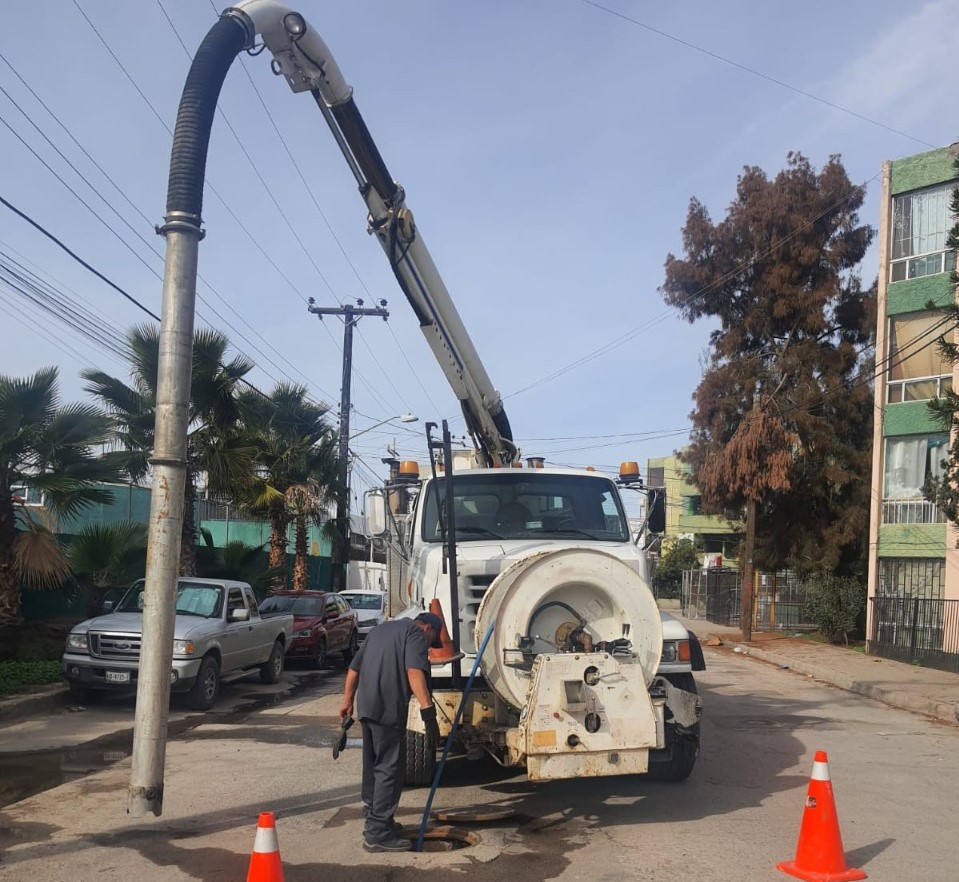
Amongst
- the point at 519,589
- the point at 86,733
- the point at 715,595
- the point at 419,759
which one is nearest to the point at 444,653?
the point at 519,589

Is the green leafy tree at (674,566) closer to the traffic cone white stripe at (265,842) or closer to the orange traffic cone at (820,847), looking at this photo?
the orange traffic cone at (820,847)

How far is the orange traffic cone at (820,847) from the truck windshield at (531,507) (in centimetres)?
340

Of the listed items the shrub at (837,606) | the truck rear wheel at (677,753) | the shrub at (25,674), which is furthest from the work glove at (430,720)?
the shrub at (837,606)

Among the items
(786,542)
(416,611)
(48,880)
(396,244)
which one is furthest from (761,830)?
(786,542)

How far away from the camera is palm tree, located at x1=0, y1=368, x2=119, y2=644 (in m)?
14.1

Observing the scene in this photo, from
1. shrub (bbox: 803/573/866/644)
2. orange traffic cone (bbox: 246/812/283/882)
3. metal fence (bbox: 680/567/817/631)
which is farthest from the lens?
metal fence (bbox: 680/567/817/631)

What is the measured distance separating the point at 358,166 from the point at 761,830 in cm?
656

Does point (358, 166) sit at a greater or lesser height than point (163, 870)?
greater

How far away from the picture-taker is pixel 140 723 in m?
6.78

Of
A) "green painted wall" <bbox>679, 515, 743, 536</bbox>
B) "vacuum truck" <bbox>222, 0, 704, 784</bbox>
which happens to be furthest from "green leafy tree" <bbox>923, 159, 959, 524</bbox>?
"green painted wall" <bbox>679, 515, 743, 536</bbox>

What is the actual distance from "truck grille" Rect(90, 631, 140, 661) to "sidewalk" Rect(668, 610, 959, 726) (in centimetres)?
1116

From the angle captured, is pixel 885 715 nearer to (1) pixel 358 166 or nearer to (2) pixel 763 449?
(1) pixel 358 166

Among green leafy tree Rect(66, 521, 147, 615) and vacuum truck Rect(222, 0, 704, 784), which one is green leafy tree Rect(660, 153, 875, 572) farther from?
vacuum truck Rect(222, 0, 704, 784)

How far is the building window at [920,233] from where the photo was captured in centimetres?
2584
